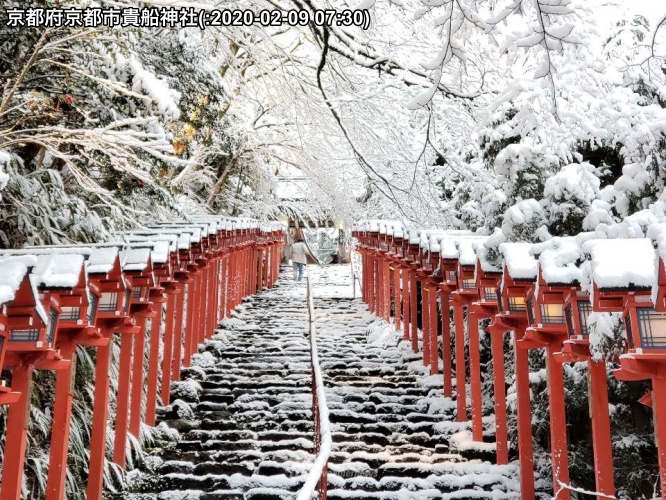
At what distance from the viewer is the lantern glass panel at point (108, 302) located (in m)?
5.88

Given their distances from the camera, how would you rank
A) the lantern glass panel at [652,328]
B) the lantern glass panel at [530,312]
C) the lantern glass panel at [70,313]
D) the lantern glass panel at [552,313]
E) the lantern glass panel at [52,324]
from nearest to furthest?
1. the lantern glass panel at [652,328]
2. the lantern glass panel at [52,324]
3. the lantern glass panel at [70,313]
4. the lantern glass panel at [552,313]
5. the lantern glass panel at [530,312]

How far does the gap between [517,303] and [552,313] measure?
0.94 metres

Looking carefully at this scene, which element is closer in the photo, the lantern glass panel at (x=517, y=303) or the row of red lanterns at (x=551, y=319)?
the row of red lanterns at (x=551, y=319)

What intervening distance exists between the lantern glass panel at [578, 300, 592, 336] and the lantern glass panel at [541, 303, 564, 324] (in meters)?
0.36

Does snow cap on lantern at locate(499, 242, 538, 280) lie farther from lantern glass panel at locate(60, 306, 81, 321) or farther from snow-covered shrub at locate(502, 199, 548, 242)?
lantern glass panel at locate(60, 306, 81, 321)

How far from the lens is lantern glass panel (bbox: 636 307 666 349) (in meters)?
3.51

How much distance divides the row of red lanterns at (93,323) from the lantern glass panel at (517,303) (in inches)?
164

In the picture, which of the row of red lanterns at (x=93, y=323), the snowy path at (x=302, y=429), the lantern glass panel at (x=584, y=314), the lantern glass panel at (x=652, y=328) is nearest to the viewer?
the lantern glass panel at (x=652, y=328)

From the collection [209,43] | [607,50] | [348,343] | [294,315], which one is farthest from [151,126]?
[294,315]

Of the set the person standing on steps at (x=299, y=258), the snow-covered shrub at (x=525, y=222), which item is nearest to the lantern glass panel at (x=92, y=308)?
the snow-covered shrub at (x=525, y=222)

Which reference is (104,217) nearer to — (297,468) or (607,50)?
(297,468)

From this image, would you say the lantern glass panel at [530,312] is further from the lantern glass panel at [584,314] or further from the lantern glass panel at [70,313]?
the lantern glass panel at [70,313]

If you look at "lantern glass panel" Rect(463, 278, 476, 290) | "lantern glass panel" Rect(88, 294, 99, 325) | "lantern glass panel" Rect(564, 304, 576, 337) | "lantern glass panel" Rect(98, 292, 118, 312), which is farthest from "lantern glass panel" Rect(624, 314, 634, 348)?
"lantern glass panel" Rect(98, 292, 118, 312)

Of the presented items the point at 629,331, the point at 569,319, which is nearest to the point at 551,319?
the point at 569,319
